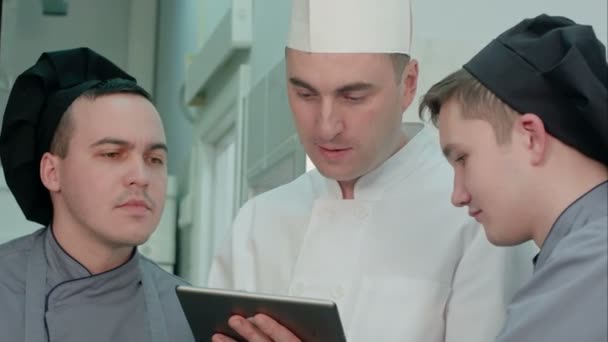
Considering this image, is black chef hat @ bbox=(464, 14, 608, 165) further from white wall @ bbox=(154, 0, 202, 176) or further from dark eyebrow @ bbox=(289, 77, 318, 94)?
white wall @ bbox=(154, 0, 202, 176)

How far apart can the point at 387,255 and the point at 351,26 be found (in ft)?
1.05

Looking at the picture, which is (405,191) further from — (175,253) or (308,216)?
(175,253)

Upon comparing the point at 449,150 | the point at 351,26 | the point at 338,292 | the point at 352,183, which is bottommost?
the point at 338,292

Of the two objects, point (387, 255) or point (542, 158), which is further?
point (387, 255)

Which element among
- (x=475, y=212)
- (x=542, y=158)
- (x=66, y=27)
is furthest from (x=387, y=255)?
(x=66, y=27)

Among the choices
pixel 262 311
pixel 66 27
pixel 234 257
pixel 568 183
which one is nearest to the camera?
pixel 568 183

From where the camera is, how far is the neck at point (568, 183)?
1.45 m

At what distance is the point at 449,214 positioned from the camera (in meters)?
1.79

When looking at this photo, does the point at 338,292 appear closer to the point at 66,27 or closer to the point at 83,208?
the point at 83,208

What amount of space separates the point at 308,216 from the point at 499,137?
456 millimetres

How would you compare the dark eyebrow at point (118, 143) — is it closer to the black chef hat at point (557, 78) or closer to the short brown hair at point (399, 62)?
the short brown hair at point (399, 62)

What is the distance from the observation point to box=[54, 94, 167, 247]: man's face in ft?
5.98

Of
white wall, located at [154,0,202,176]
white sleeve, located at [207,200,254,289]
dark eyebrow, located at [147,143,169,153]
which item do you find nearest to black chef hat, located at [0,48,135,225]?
dark eyebrow, located at [147,143,169,153]

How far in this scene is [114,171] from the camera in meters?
1.83
